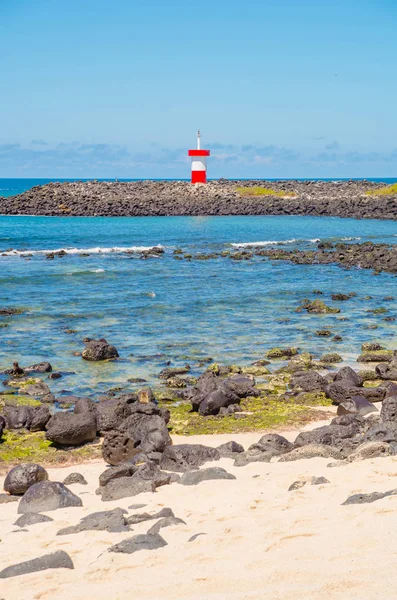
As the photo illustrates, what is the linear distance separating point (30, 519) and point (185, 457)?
290 cm

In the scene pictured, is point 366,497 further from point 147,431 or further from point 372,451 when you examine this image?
point 147,431

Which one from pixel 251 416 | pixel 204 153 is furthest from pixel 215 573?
pixel 204 153

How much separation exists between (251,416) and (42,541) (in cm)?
681

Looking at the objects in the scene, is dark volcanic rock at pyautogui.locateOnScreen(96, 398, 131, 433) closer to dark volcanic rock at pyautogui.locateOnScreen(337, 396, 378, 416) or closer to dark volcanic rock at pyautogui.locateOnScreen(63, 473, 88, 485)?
dark volcanic rock at pyautogui.locateOnScreen(63, 473, 88, 485)

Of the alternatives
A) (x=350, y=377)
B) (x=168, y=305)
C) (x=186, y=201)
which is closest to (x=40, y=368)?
(x=350, y=377)

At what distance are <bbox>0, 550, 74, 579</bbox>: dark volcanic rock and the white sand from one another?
97 millimetres

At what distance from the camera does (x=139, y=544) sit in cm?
741

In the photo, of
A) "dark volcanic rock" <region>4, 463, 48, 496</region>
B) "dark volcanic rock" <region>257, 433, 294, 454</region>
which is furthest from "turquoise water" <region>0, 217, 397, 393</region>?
"dark volcanic rock" <region>4, 463, 48, 496</region>

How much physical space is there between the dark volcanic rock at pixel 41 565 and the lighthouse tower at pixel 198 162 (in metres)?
88.0

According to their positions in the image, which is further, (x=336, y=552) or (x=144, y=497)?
(x=144, y=497)

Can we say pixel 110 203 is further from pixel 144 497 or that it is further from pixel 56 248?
pixel 144 497

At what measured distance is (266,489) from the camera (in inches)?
364

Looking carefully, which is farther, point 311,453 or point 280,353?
point 280,353

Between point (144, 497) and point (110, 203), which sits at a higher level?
point (110, 203)
